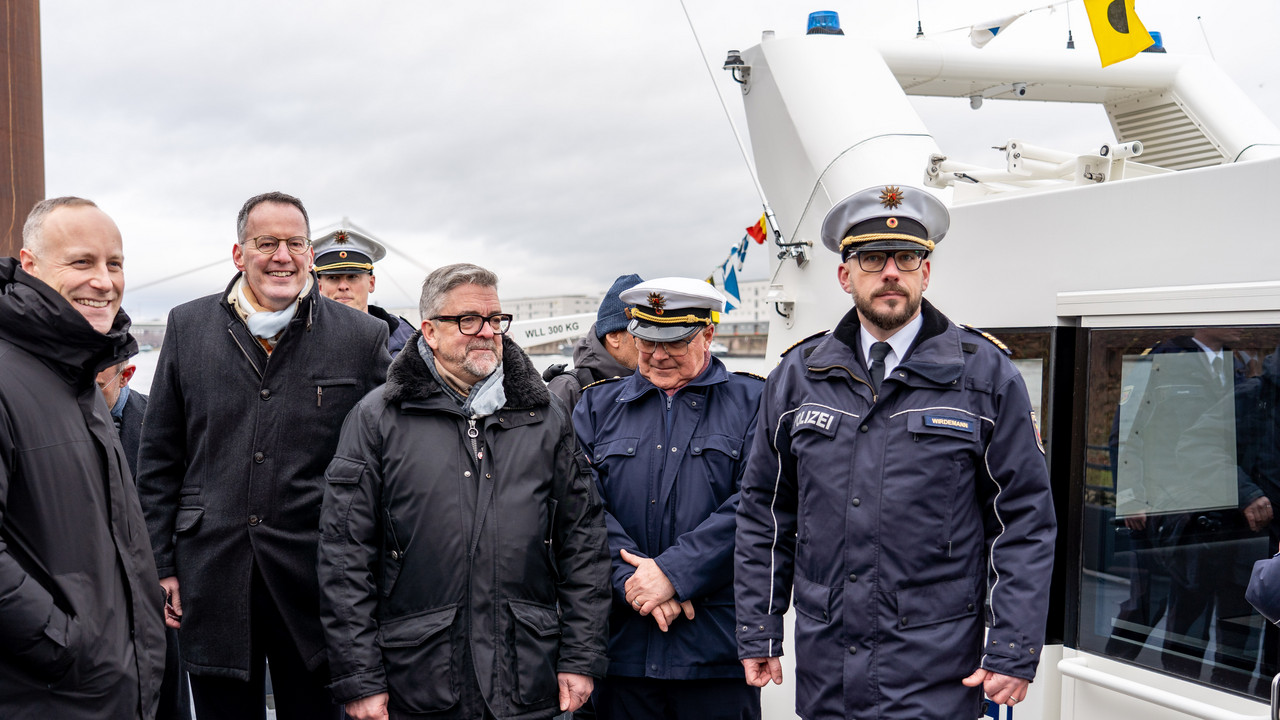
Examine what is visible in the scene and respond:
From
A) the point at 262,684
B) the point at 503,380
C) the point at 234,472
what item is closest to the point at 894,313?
the point at 503,380

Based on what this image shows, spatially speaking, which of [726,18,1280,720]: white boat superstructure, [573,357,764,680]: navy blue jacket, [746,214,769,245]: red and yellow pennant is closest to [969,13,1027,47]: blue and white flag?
[726,18,1280,720]: white boat superstructure

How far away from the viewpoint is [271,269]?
9.55 ft

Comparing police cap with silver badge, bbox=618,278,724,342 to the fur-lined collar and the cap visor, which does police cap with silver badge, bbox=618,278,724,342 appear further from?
the fur-lined collar

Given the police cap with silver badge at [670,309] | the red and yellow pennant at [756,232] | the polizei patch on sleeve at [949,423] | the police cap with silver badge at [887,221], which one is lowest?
the polizei patch on sleeve at [949,423]

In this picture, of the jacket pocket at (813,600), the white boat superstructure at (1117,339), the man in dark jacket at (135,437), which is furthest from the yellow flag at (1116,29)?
the man in dark jacket at (135,437)

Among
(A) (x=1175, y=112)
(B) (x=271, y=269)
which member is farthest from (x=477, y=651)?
(A) (x=1175, y=112)

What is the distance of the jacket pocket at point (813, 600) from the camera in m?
2.54

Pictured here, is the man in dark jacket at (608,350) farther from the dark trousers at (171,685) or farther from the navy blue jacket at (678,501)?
the dark trousers at (171,685)

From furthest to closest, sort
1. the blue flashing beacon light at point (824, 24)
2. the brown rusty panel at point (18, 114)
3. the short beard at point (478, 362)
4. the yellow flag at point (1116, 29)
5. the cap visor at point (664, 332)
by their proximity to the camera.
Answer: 1. the blue flashing beacon light at point (824, 24)
2. the brown rusty panel at point (18, 114)
3. the yellow flag at point (1116, 29)
4. the cap visor at point (664, 332)
5. the short beard at point (478, 362)

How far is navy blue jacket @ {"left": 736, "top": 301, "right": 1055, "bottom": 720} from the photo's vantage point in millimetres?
2418

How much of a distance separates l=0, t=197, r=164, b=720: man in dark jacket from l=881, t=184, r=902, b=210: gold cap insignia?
191cm

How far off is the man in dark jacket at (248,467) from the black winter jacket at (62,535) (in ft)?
1.47

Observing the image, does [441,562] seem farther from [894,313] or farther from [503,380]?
[894,313]

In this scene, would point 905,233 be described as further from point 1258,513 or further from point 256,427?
point 256,427
